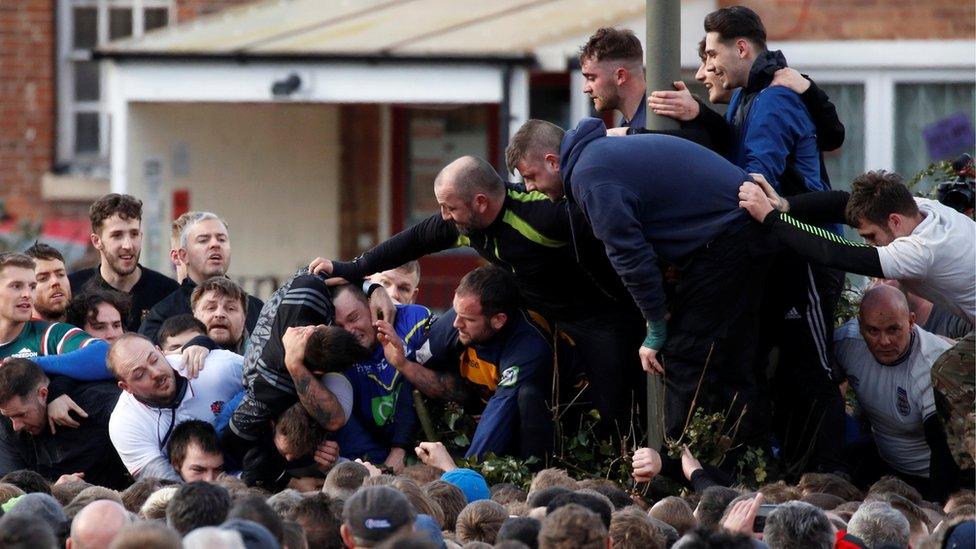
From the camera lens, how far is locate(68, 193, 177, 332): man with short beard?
898 centimetres

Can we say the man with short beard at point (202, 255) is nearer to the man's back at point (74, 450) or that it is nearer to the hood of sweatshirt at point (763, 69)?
the man's back at point (74, 450)

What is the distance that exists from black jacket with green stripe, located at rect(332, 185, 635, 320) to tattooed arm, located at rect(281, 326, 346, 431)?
1.86 feet

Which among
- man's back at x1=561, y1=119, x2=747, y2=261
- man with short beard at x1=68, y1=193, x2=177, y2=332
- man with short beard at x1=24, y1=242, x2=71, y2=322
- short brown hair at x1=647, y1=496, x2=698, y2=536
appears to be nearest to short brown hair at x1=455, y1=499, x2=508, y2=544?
short brown hair at x1=647, y1=496, x2=698, y2=536

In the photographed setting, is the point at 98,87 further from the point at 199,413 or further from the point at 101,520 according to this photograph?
the point at 101,520

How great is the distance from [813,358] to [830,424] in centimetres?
30

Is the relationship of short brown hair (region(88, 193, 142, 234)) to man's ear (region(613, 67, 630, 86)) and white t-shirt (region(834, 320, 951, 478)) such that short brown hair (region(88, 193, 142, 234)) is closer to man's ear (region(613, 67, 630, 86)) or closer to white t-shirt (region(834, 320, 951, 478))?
man's ear (region(613, 67, 630, 86))

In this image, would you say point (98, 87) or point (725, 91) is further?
point (98, 87)

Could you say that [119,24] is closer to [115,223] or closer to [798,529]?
[115,223]

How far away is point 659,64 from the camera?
6848 mm

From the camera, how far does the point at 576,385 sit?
745 centimetres

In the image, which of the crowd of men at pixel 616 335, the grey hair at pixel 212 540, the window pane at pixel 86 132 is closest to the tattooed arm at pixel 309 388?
the crowd of men at pixel 616 335

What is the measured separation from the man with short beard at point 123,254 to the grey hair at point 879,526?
4.41 metres

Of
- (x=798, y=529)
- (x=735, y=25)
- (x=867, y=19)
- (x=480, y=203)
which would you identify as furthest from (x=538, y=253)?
(x=867, y=19)

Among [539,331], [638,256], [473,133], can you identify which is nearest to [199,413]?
[539,331]
